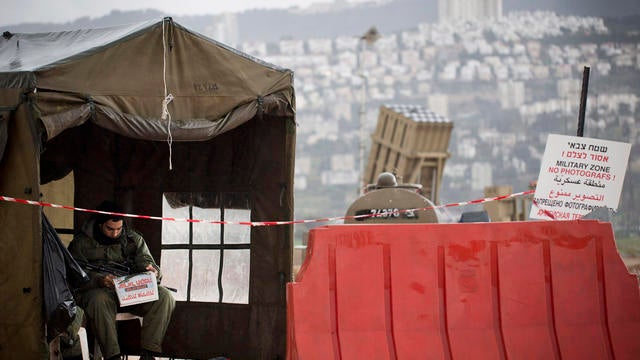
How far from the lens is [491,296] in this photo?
265 inches

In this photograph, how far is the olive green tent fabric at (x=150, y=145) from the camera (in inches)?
285

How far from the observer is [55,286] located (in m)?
7.31

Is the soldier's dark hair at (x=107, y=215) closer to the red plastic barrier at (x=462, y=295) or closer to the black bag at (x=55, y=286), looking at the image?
the black bag at (x=55, y=286)

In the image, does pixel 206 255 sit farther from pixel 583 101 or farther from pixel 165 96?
pixel 583 101

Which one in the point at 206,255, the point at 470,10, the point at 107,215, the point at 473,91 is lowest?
the point at 206,255

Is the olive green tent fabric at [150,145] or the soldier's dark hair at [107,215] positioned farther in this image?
the soldier's dark hair at [107,215]

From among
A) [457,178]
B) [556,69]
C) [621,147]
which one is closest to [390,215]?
[621,147]

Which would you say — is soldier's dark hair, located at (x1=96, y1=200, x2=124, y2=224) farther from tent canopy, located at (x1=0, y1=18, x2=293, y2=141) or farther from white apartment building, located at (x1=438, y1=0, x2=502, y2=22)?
white apartment building, located at (x1=438, y1=0, x2=502, y2=22)

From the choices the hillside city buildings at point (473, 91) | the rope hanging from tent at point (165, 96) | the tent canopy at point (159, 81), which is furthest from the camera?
the hillside city buildings at point (473, 91)

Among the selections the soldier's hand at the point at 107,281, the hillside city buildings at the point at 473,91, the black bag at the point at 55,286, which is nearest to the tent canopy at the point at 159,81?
the black bag at the point at 55,286

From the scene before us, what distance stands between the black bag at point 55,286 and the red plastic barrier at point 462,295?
2.01 meters

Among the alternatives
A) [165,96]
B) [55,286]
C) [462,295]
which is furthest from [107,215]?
[462,295]

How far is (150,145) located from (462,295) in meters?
4.78

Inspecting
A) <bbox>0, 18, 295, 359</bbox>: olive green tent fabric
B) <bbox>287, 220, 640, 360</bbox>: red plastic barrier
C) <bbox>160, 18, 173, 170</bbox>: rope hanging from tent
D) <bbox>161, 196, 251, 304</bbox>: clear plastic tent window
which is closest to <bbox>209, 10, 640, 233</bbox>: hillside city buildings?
<bbox>161, 196, 251, 304</bbox>: clear plastic tent window
